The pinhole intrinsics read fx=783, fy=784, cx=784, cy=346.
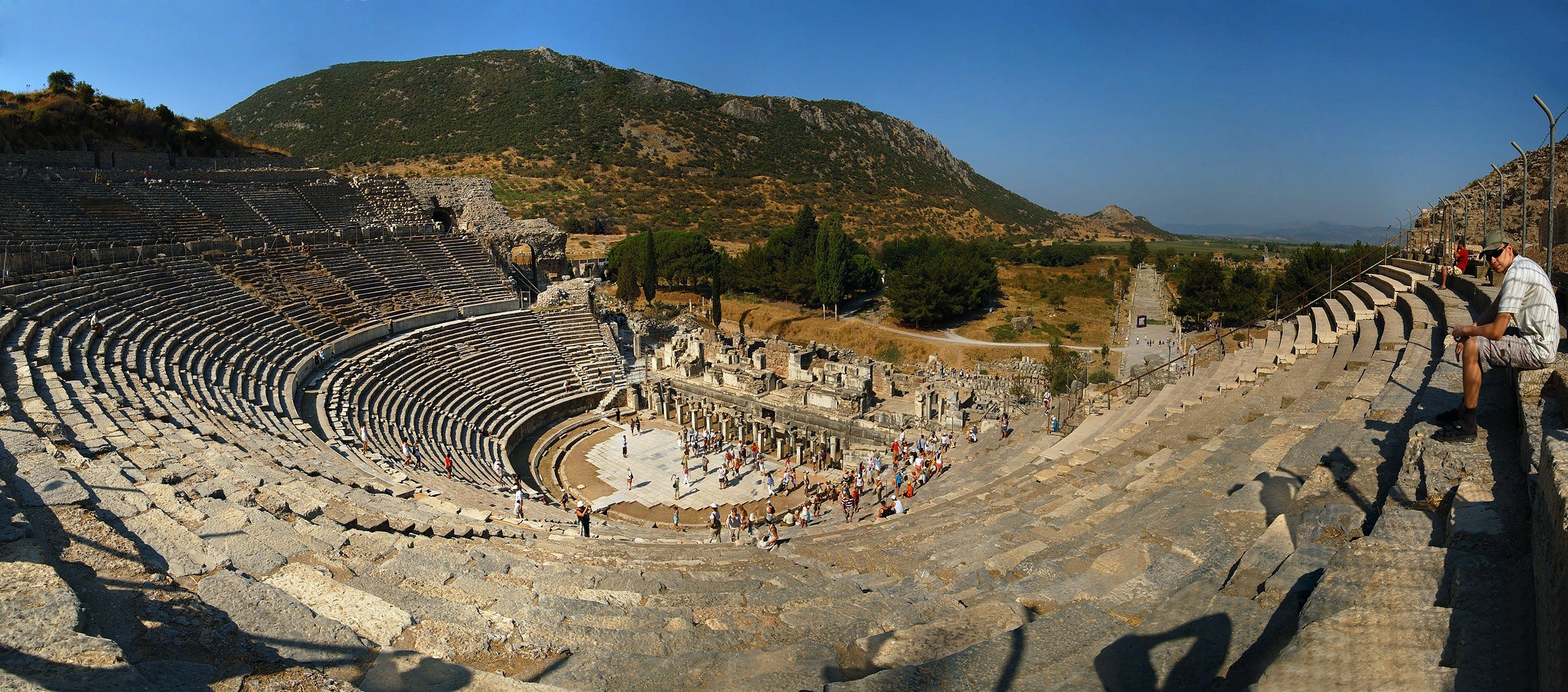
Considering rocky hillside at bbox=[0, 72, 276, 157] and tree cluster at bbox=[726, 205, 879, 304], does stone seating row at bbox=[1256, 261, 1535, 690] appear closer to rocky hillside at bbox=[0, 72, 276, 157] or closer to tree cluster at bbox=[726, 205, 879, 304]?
tree cluster at bbox=[726, 205, 879, 304]

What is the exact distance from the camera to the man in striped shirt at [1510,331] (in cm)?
498

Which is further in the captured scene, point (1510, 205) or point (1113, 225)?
point (1113, 225)

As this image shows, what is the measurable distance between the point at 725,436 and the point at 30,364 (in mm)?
15111

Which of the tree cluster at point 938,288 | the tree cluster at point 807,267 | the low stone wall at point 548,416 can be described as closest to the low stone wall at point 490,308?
the low stone wall at point 548,416

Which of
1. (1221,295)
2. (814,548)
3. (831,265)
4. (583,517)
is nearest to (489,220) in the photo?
(831,265)

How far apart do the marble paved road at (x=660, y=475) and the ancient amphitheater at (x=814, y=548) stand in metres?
3.31

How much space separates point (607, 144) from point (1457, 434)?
271 ft

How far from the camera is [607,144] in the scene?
81625 mm

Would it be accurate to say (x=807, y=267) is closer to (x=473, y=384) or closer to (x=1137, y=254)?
(x=473, y=384)

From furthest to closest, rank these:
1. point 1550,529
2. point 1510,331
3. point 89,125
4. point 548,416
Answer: point 89,125, point 548,416, point 1510,331, point 1550,529

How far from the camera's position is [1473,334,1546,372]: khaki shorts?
5047 mm

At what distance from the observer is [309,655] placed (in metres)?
4.69

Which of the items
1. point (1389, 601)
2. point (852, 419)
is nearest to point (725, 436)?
point (852, 419)

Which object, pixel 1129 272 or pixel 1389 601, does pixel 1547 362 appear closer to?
pixel 1389 601
